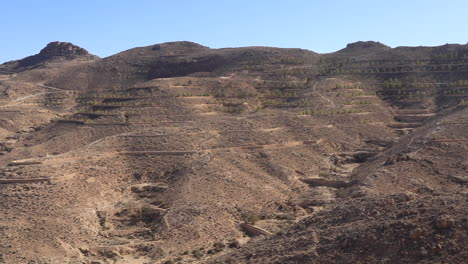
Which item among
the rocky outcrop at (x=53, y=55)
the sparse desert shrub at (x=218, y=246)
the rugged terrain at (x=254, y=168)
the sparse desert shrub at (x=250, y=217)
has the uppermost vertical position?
the rocky outcrop at (x=53, y=55)

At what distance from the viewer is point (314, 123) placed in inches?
1314

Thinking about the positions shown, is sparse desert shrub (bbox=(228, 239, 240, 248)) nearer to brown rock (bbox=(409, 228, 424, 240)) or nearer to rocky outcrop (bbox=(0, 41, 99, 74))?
brown rock (bbox=(409, 228, 424, 240))

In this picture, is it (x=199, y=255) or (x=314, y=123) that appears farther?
(x=314, y=123)

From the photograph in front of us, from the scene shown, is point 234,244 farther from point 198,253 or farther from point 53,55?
point 53,55

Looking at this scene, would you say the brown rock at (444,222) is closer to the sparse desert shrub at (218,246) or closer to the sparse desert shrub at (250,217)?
the sparse desert shrub at (218,246)

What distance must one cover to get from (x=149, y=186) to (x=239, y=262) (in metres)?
11.1

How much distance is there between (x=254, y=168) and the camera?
2519 centimetres

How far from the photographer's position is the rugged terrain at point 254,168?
1320 cm

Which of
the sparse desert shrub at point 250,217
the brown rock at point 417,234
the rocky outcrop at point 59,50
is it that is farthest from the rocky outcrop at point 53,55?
the brown rock at point 417,234

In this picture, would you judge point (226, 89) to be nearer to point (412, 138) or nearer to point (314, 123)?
point (314, 123)

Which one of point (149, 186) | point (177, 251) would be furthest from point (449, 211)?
point (149, 186)

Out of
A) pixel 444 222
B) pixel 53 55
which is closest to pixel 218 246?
pixel 444 222

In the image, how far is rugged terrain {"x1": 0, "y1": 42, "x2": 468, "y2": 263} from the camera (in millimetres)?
13203

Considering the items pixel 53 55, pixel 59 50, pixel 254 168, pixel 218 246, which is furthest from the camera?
pixel 59 50
